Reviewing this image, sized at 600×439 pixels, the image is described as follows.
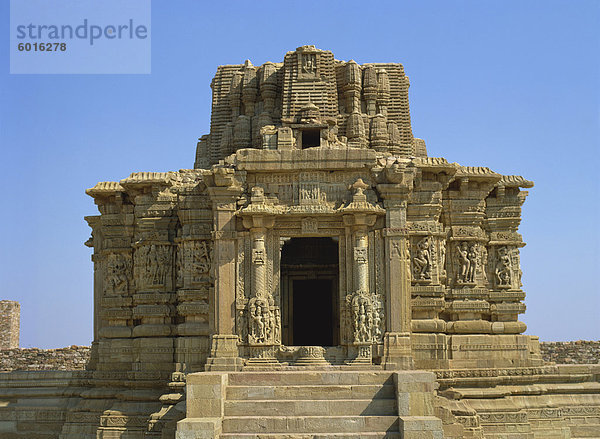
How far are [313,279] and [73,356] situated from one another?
53.1 feet

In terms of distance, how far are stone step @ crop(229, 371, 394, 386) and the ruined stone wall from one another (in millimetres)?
24566

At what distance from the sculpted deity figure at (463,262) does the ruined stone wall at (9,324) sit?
24777 mm

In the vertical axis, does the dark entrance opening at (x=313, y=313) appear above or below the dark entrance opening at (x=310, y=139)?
below

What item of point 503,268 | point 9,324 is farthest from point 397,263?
point 9,324

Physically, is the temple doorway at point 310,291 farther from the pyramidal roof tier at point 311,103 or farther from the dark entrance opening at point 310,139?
the pyramidal roof tier at point 311,103

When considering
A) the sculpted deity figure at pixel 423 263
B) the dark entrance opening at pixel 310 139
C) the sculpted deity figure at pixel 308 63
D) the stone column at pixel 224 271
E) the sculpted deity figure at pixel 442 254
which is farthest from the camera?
the sculpted deity figure at pixel 308 63

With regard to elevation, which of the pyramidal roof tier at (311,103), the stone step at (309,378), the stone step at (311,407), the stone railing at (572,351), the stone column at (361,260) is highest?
the pyramidal roof tier at (311,103)

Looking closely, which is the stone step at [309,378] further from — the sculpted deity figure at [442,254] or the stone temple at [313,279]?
the sculpted deity figure at [442,254]

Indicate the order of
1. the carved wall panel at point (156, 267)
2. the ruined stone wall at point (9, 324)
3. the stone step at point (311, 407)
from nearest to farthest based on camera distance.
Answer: the stone step at point (311, 407) < the carved wall panel at point (156, 267) < the ruined stone wall at point (9, 324)

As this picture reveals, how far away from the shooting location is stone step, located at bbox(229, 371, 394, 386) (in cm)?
1778

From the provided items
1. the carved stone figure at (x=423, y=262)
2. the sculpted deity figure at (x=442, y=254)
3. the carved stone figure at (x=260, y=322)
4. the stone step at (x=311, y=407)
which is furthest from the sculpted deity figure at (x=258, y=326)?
the sculpted deity figure at (x=442, y=254)

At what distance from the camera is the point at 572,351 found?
35.7 meters

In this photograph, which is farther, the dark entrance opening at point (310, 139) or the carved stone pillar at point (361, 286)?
the dark entrance opening at point (310, 139)

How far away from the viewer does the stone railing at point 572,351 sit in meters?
35.2
